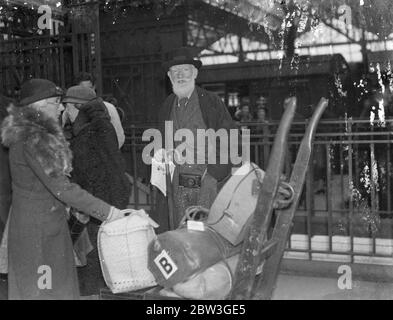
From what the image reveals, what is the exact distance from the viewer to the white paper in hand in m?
3.66

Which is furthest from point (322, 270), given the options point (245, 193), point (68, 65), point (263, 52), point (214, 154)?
point (263, 52)

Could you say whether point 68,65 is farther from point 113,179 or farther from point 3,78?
point 113,179

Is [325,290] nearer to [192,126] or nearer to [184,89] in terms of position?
[192,126]

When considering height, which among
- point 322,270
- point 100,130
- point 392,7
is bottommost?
point 322,270

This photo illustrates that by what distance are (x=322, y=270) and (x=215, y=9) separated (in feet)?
23.4

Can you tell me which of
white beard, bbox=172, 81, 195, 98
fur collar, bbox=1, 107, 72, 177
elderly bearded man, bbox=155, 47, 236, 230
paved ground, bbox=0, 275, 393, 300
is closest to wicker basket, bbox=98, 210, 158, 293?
fur collar, bbox=1, 107, 72, 177

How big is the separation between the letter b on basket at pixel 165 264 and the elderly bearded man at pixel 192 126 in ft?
4.99

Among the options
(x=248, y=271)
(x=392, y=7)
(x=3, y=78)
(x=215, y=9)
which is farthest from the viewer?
(x=215, y=9)

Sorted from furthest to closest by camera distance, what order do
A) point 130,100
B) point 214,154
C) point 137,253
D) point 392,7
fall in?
point 130,100
point 392,7
point 214,154
point 137,253

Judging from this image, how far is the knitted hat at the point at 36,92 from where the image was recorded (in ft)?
9.81

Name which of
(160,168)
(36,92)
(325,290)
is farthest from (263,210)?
(325,290)

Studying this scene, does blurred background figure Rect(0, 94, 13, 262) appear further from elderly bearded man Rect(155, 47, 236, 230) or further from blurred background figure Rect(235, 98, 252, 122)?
blurred background figure Rect(235, 98, 252, 122)

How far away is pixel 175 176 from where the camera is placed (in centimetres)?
383

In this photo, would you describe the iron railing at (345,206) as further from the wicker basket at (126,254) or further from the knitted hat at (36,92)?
the wicker basket at (126,254)
